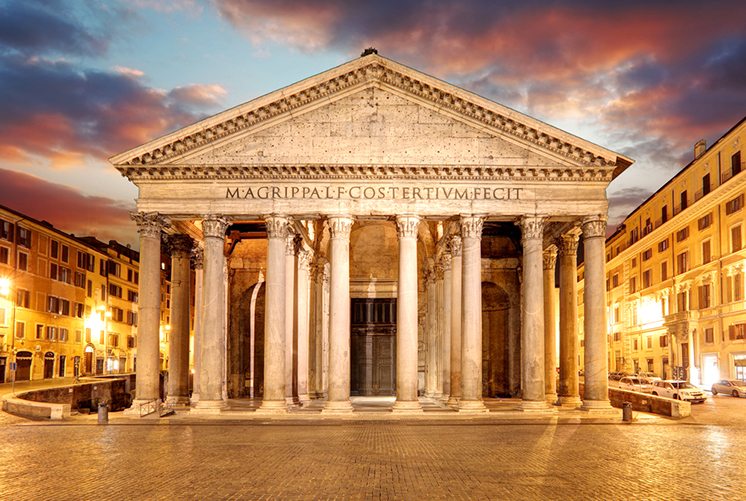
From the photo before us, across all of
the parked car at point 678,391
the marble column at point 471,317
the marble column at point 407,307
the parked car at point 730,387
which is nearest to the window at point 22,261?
the marble column at point 407,307

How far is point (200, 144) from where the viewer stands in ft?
100

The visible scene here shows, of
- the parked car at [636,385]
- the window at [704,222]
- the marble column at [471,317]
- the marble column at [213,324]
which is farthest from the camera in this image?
the window at [704,222]

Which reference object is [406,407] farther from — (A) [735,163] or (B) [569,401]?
(A) [735,163]

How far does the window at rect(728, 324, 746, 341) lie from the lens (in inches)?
1865

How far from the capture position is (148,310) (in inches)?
1206

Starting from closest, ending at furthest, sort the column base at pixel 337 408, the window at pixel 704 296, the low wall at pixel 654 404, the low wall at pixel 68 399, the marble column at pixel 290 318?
1. the low wall at pixel 68 399
2. the low wall at pixel 654 404
3. the column base at pixel 337 408
4. the marble column at pixel 290 318
5. the window at pixel 704 296

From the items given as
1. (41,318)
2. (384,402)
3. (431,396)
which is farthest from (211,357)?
(41,318)

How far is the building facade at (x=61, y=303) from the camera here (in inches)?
2174

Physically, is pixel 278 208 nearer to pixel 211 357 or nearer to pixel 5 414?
pixel 211 357

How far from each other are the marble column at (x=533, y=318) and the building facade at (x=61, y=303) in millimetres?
29334

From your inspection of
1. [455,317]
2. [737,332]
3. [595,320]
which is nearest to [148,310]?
[455,317]

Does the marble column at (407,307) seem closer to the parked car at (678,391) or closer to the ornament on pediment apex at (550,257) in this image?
the ornament on pediment apex at (550,257)

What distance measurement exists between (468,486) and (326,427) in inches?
491

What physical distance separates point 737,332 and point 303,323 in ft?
90.6
